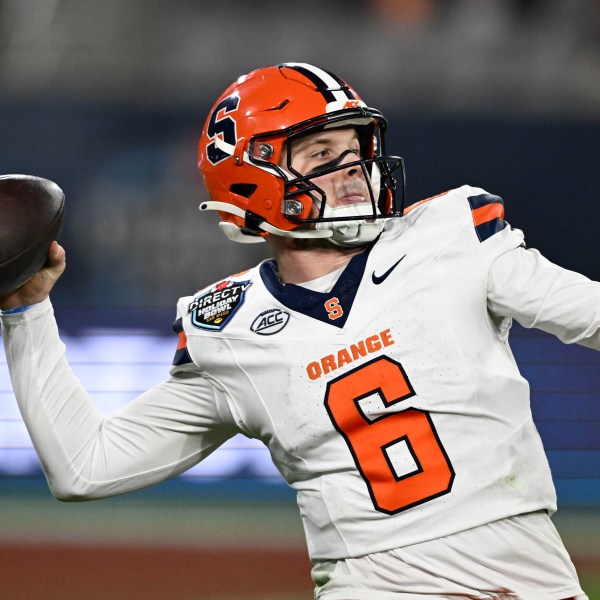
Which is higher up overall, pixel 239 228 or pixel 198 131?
pixel 239 228

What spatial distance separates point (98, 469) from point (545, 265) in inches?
37.3

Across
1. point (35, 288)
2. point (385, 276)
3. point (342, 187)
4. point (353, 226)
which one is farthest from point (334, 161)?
point (35, 288)

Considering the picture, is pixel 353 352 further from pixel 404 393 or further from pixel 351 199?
pixel 351 199

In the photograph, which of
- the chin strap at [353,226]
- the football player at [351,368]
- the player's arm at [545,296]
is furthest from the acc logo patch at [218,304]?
the player's arm at [545,296]

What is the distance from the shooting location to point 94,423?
218cm

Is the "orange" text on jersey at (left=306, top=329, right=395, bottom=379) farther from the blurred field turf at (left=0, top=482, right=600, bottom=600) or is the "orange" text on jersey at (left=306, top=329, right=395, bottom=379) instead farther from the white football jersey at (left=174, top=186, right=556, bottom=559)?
the blurred field turf at (left=0, top=482, right=600, bottom=600)

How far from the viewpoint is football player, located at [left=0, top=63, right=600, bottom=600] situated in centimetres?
187

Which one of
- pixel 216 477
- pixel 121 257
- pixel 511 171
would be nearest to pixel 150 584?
pixel 216 477

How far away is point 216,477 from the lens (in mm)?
5074

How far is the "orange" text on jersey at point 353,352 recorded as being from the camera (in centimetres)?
195

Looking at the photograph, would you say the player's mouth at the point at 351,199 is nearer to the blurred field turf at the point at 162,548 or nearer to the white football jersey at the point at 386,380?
the white football jersey at the point at 386,380

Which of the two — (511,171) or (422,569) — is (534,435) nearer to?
(422,569)

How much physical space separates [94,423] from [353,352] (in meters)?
0.57

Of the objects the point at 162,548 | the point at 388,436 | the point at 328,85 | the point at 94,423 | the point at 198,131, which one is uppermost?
the point at 328,85
